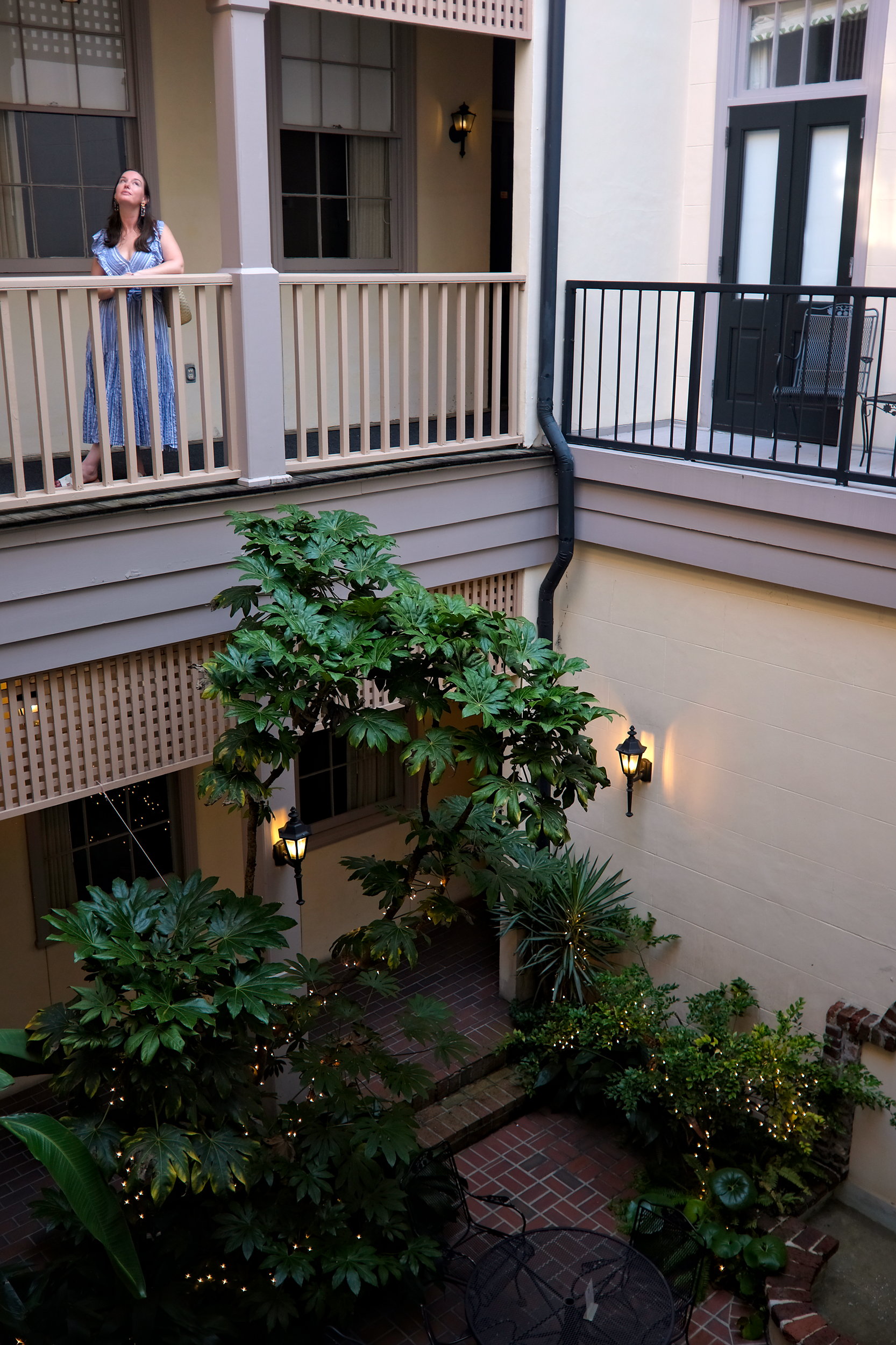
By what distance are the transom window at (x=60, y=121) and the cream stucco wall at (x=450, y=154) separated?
2157 mm

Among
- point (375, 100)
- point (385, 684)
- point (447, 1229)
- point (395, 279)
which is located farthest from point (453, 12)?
point (447, 1229)

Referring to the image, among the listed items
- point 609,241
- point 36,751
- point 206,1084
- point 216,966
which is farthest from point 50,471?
point 609,241

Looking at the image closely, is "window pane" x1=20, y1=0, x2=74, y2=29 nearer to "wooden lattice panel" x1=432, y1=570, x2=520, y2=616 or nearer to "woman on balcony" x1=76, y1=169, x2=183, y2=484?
"woman on balcony" x1=76, y1=169, x2=183, y2=484

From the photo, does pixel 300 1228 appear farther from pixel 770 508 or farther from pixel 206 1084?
pixel 770 508

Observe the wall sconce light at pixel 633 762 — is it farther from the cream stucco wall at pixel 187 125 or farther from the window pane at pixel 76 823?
the cream stucco wall at pixel 187 125

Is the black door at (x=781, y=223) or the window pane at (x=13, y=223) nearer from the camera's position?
the window pane at (x=13, y=223)

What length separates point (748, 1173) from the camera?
629 centimetres

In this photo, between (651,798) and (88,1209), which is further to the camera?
(651,798)

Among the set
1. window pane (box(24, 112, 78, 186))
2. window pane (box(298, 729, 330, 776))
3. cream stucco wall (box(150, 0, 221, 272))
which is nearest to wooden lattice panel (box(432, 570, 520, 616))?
window pane (box(298, 729, 330, 776))

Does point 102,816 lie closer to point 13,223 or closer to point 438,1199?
point 438,1199

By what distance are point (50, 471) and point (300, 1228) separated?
3513mm

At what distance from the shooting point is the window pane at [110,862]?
7672 millimetres

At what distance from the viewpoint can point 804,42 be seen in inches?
281

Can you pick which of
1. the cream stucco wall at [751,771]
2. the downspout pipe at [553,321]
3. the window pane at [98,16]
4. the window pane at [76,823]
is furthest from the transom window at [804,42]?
the window pane at [76,823]
